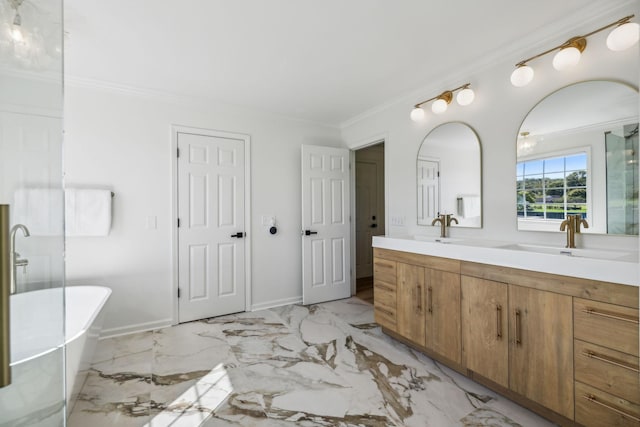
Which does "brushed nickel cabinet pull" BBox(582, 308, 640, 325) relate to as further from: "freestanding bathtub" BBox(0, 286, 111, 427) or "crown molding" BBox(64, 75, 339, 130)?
"crown molding" BBox(64, 75, 339, 130)

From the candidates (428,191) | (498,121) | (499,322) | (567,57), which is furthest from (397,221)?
(567,57)

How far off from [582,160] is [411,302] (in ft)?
5.00

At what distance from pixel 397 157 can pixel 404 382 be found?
2174mm

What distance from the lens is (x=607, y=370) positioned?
4.52 feet

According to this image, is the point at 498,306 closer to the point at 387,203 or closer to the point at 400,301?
the point at 400,301

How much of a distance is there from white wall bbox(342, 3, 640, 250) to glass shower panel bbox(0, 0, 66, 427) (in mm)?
2625

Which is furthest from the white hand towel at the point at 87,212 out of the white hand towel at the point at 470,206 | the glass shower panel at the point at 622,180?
the glass shower panel at the point at 622,180

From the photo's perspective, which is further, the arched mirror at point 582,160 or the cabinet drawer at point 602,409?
the arched mirror at point 582,160

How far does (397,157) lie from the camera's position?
3242mm

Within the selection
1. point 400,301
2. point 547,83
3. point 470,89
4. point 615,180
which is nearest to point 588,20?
point 547,83

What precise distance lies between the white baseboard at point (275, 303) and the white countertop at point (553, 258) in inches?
72.0

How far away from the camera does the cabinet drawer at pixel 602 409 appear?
1.31m

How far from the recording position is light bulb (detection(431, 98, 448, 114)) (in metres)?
2.64

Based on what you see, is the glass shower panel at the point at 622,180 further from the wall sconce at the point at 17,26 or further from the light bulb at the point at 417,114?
the wall sconce at the point at 17,26
